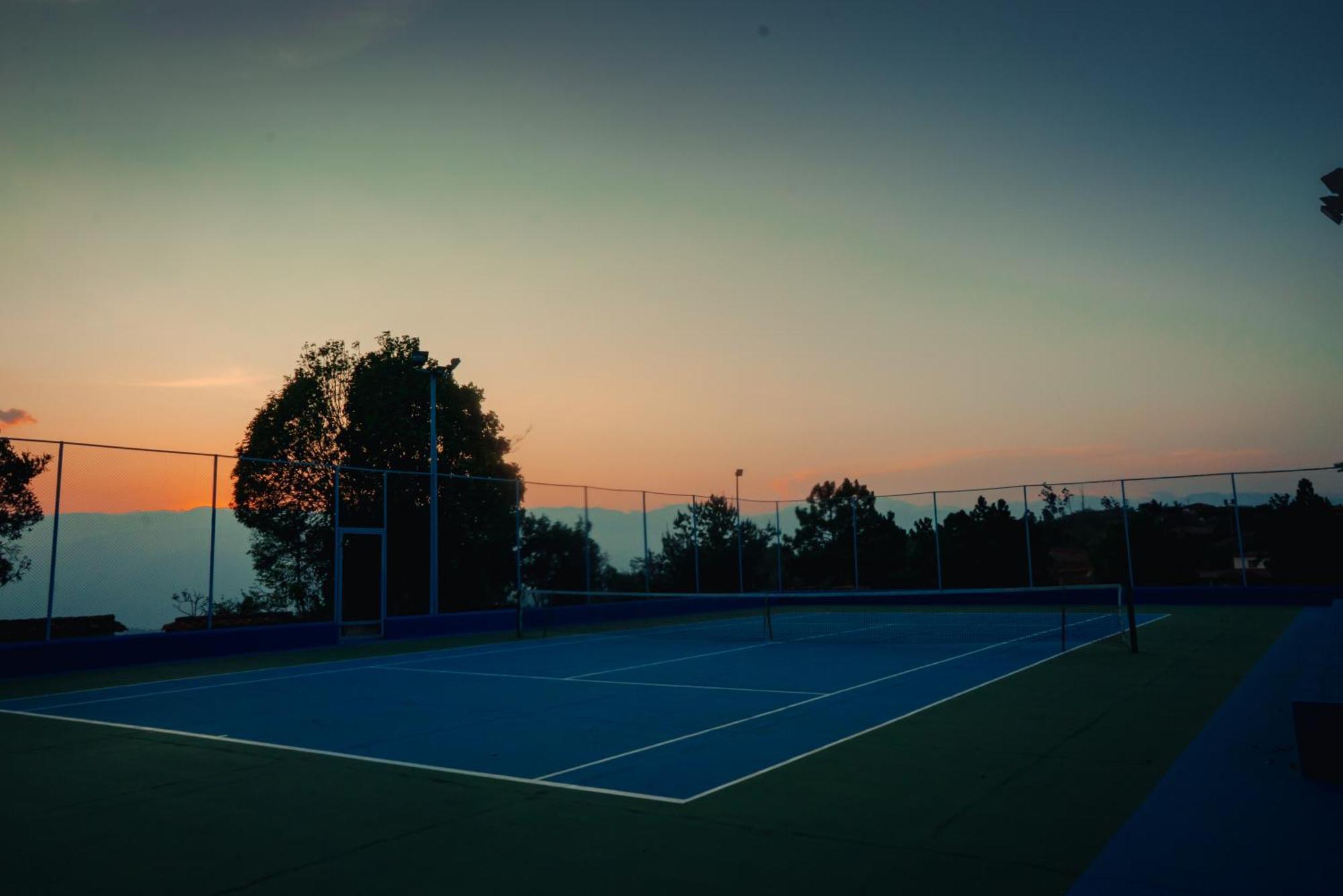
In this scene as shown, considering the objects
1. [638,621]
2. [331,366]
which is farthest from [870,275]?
[331,366]

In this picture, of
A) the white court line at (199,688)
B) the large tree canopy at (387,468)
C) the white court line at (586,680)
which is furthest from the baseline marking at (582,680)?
the large tree canopy at (387,468)

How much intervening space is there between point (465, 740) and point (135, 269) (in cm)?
1615

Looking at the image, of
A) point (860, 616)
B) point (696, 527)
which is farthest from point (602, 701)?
point (696, 527)

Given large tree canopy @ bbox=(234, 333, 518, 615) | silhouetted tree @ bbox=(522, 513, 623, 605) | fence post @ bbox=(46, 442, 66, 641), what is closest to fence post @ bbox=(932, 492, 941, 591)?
silhouetted tree @ bbox=(522, 513, 623, 605)

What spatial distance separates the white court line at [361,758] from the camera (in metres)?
5.96

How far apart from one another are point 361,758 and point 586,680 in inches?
212

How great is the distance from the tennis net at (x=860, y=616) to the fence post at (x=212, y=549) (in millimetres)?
7377

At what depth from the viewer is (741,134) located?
59.7 ft

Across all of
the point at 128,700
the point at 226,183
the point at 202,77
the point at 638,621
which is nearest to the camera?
the point at 128,700

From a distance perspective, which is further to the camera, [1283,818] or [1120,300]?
[1120,300]

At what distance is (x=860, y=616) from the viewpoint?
26.7 meters

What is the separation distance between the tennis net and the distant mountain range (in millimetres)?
7441

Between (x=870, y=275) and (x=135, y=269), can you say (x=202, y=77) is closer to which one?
(x=135, y=269)

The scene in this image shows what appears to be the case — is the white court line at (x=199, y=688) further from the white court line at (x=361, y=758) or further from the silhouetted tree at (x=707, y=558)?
the silhouetted tree at (x=707, y=558)
